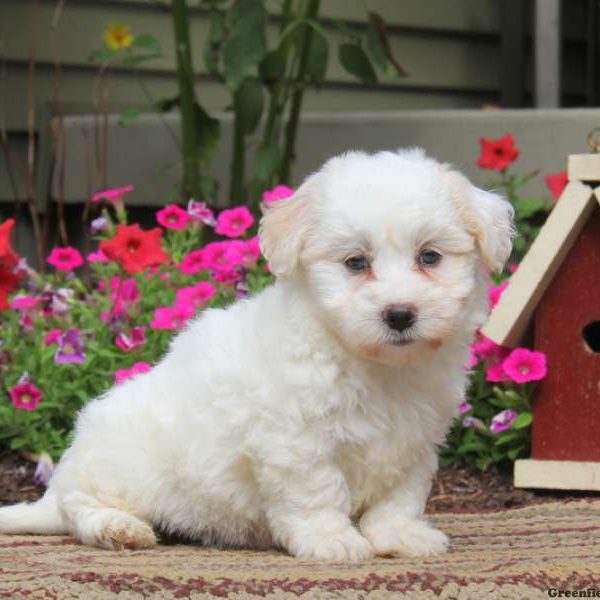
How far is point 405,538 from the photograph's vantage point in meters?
3.46

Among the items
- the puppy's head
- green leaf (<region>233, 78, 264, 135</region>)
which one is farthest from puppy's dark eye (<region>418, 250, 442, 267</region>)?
green leaf (<region>233, 78, 264, 135</region>)

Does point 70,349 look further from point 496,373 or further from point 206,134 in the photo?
point 206,134

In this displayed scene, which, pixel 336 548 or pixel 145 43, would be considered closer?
pixel 336 548

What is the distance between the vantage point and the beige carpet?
2.87 m

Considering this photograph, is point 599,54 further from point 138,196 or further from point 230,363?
point 230,363

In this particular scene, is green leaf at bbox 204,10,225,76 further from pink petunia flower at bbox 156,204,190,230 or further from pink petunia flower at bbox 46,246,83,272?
pink petunia flower at bbox 46,246,83,272

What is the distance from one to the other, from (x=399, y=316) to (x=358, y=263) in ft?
0.65

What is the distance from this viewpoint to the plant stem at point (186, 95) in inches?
248

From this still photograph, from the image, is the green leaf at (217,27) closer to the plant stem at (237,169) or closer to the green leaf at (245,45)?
the green leaf at (245,45)

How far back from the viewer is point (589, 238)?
4680mm

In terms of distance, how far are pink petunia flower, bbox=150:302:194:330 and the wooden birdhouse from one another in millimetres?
1051

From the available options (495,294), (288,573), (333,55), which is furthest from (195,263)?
(333,55)

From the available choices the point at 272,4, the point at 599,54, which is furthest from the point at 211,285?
the point at 599,54

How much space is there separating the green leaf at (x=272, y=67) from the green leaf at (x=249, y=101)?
4.5 inches
